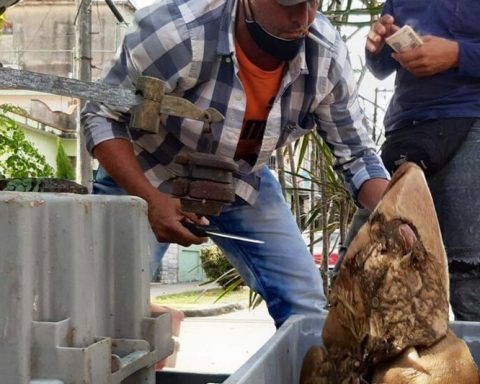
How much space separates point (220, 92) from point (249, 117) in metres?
0.15

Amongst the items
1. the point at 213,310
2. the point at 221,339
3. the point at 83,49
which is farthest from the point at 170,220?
the point at 213,310

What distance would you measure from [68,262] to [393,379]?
0.55 m

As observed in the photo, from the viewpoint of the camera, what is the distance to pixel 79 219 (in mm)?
1142

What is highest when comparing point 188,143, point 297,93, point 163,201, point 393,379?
point 297,93

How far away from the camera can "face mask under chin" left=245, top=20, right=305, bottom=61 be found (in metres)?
2.17

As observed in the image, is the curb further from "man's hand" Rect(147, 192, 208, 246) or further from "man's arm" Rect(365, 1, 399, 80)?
"man's hand" Rect(147, 192, 208, 246)

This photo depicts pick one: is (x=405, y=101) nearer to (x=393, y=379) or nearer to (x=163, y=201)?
(x=163, y=201)

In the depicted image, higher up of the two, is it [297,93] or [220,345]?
[297,93]

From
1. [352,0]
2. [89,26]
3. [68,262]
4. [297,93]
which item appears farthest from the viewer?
[89,26]

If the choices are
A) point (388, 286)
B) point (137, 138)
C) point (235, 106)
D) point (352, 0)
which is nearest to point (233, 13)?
point (235, 106)

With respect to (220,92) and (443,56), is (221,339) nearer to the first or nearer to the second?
(220,92)

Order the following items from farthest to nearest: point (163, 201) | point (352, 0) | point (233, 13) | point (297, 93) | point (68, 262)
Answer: point (352, 0) → point (297, 93) → point (233, 13) → point (163, 201) → point (68, 262)

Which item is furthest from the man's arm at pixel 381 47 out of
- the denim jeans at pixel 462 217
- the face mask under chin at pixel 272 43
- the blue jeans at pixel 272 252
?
the blue jeans at pixel 272 252

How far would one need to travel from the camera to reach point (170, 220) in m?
1.87
